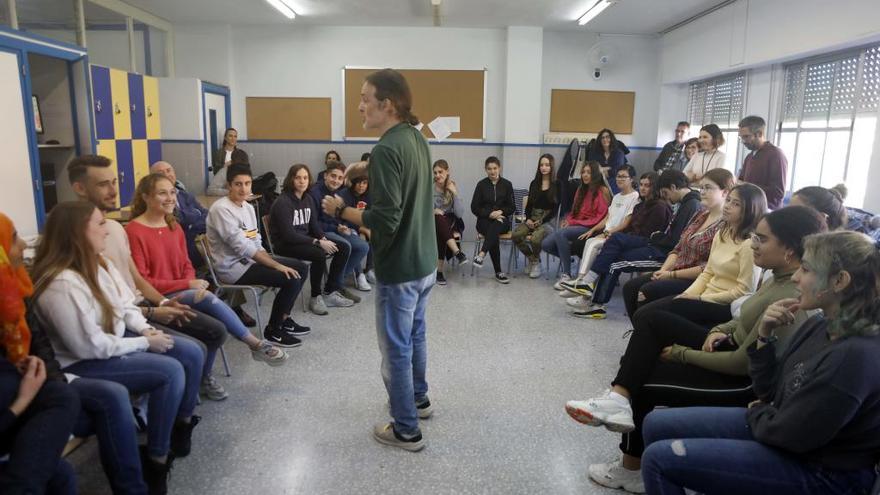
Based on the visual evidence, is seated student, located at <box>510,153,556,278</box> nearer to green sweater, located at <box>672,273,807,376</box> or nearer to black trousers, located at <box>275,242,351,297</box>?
black trousers, located at <box>275,242,351,297</box>

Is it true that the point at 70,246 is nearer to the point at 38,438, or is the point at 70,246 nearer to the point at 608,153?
the point at 38,438

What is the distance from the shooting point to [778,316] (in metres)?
1.81

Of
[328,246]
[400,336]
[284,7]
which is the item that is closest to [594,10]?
[284,7]

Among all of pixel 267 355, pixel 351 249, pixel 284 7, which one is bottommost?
pixel 267 355

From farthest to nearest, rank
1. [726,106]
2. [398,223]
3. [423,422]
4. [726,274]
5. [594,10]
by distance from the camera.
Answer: [726,106] → [594,10] → [726,274] → [423,422] → [398,223]

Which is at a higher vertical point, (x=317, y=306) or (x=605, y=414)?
(x=605, y=414)

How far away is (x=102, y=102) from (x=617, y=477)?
519 centimetres

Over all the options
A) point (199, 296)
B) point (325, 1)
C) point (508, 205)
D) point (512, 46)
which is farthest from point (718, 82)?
point (199, 296)

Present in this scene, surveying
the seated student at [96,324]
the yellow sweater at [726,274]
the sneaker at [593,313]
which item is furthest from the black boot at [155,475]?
the sneaker at [593,313]

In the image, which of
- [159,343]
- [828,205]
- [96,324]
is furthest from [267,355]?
[828,205]

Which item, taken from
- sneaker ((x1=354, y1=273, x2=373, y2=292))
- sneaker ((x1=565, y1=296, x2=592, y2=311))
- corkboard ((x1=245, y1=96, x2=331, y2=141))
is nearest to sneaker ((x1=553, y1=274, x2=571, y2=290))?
sneaker ((x1=565, y1=296, x2=592, y2=311))

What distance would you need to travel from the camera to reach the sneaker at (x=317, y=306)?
4336 millimetres

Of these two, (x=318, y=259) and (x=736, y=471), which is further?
(x=318, y=259)

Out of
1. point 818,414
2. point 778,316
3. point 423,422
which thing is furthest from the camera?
point 423,422
